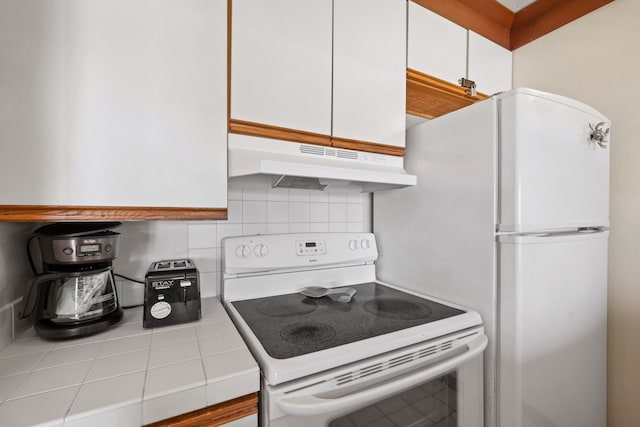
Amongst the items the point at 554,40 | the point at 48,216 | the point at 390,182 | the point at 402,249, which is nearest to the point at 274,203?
the point at 390,182

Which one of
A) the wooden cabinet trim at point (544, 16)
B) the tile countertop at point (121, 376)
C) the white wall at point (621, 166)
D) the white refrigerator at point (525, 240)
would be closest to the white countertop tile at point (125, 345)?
the tile countertop at point (121, 376)

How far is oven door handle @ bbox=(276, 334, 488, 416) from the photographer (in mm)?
612

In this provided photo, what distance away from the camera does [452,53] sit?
135 centimetres

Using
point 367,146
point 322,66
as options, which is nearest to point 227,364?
point 367,146

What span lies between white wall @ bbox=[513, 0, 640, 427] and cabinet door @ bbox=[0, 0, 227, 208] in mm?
1699

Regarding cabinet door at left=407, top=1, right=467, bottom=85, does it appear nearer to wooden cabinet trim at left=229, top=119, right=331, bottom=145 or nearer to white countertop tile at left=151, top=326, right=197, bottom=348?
wooden cabinet trim at left=229, top=119, right=331, bottom=145

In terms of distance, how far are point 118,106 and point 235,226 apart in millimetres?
629

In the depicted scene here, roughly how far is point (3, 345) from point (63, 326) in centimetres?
13

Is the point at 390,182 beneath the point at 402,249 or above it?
above

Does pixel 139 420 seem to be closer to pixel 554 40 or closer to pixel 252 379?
pixel 252 379

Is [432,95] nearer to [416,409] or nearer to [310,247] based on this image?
[310,247]

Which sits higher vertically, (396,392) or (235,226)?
(235,226)

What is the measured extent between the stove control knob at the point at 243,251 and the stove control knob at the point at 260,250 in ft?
0.10

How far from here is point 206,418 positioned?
1.93 feet
